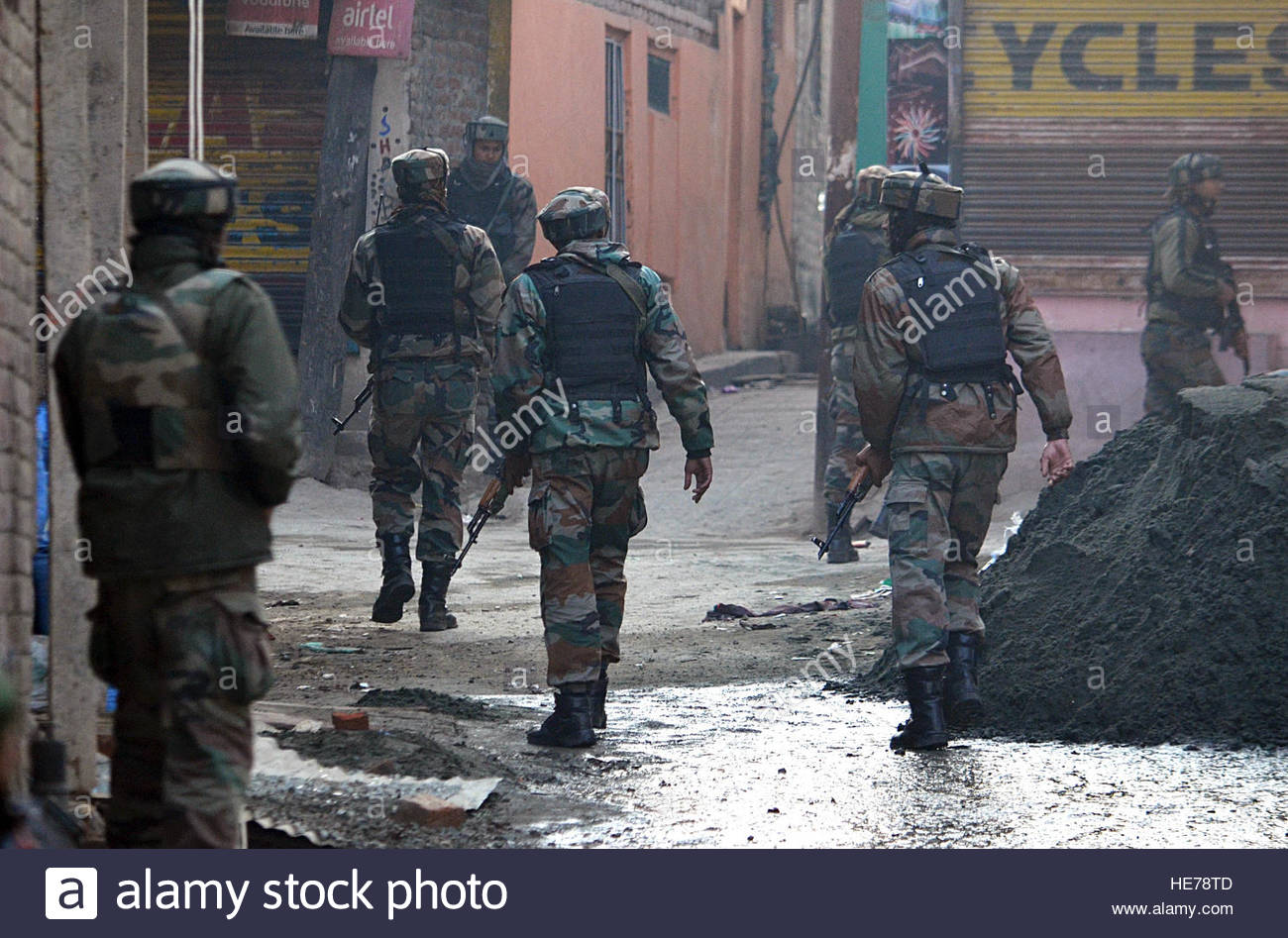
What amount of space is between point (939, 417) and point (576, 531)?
121cm

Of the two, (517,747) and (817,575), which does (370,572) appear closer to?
(817,575)

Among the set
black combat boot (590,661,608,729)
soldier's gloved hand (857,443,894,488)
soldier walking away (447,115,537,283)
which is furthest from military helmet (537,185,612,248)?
soldier walking away (447,115,537,283)

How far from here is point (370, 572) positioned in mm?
9883

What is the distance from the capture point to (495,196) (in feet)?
39.4

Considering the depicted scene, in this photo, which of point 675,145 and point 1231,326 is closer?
point 1231,326

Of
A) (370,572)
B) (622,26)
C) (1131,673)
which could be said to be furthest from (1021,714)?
(622,26)

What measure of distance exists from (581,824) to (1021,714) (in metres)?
2.12

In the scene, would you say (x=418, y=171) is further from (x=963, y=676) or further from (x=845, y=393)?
(x=845, y=393)

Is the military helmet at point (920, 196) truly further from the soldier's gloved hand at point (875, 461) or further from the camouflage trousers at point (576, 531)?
the camouflage trousers at point (576, 531)

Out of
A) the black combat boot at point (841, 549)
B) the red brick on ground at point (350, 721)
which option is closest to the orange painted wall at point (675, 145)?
the black combat boot at point (841, 549)

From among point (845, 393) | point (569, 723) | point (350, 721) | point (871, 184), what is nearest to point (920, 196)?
point (569, 723)

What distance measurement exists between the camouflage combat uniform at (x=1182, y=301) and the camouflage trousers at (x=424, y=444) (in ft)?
16.4

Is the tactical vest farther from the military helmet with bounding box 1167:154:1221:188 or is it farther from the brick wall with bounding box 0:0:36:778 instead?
the brick wall with bounding box 0:0:36:778
